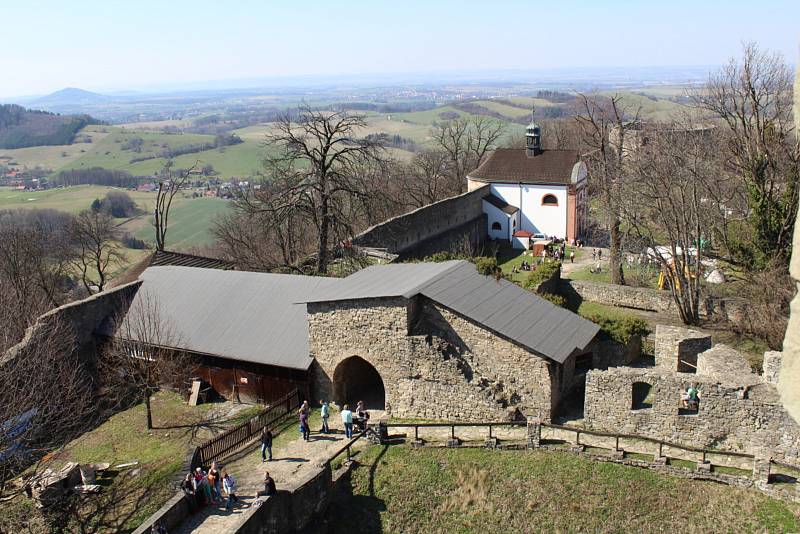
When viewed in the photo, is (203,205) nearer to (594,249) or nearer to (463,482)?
(594,249)

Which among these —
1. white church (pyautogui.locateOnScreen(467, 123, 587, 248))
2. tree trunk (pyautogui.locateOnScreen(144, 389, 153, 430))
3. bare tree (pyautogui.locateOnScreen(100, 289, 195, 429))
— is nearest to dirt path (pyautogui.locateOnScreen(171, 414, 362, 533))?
tree trunk (pyautogui.locateOnScreen(144, 389, 153, 430))

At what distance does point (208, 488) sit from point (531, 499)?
744 centimetres

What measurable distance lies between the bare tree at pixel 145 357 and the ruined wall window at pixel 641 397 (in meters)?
13.8

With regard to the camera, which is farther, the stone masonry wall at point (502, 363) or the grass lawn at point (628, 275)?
the grass lawn at point (628, 275)

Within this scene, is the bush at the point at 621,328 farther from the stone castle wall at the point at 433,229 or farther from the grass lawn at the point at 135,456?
the stone castle wall at the point at 433,229

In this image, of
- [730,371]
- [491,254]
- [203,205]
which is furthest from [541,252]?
[203,205]

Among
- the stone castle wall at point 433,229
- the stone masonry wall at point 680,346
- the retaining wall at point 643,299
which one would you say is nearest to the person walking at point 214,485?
the stone masonry wall at point 680,346

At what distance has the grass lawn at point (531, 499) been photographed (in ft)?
48.9

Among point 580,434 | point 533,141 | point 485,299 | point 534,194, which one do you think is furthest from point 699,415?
point 533,141

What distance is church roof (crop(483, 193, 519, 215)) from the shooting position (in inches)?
1864

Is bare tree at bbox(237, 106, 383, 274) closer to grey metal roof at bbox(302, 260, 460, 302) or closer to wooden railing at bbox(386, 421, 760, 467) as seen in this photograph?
grey metal roof at bbox(302, 260, 460, 302)

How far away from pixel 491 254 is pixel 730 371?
25768 mm

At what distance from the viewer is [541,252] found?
42438 mm

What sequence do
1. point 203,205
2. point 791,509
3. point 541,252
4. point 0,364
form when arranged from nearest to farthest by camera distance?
1. point 791,509
2. point 0,364
3. point 541,252
4. point 203,205
